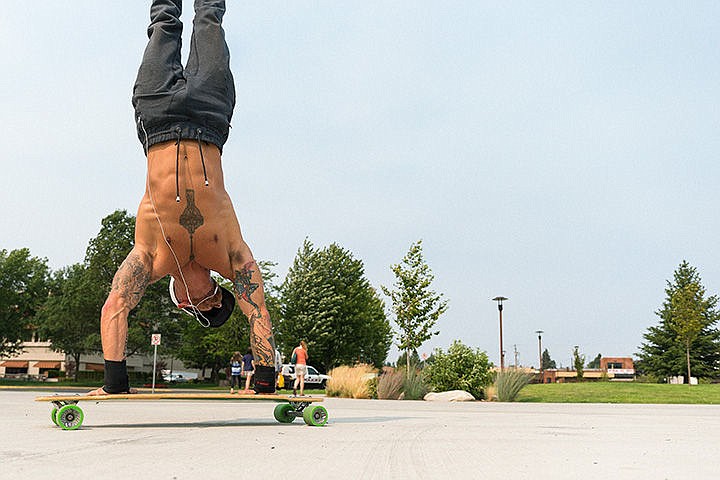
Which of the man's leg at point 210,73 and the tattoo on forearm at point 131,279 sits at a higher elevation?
the man's leg at point 210,73

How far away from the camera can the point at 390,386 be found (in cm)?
1845

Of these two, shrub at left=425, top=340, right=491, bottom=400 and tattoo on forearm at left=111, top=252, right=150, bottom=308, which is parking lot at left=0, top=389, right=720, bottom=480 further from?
shrub at left=425, top=340, right=491, bottom=400

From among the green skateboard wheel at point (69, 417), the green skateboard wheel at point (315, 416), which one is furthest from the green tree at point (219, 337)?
the green skateboard wheel at point (69, 417)

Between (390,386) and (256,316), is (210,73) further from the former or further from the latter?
(390,386)

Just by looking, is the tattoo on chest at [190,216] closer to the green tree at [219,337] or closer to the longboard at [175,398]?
the longboard at [175,398]

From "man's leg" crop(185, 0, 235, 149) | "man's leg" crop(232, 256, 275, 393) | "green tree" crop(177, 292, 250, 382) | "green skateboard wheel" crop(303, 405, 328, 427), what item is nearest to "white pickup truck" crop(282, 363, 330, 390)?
"green tree" crop(177, 292, 250, 382)

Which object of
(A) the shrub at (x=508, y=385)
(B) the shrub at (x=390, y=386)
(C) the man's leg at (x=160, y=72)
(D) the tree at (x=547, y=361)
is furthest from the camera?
(D) the tree at (x=547, y=361)

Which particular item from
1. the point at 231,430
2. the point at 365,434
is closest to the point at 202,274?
the point at 231,430

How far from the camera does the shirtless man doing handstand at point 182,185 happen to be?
15.7 feet

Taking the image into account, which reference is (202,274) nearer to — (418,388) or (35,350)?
(418,388)

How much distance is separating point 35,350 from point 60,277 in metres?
24.5

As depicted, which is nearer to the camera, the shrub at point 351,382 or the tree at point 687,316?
the shrub at point 351,382

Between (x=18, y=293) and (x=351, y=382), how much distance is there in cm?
3820

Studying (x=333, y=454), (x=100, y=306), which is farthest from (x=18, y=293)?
(x=333, y=454)
